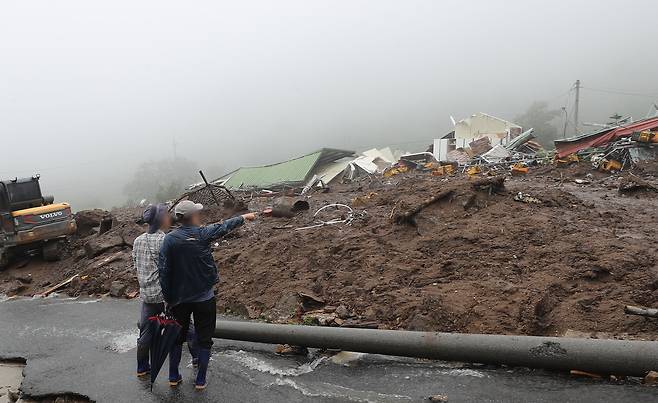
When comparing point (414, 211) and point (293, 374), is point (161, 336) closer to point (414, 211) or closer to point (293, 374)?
point (293, 374)

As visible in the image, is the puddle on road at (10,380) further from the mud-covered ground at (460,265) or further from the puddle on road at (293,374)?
the mud-covered ground at (460,265)

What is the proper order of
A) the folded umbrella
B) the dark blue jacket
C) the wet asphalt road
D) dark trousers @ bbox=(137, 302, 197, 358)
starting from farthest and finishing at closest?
dark trousers @ bbox=(137, 302, 197, 358) < the folded umbrella < the dark blue jacket < the wet asphalt road

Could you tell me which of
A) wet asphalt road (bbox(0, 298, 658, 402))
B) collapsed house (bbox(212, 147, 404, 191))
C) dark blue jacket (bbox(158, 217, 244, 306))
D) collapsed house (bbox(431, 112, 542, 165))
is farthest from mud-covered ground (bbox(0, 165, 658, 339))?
collapsed house (bbox(212, 147, 404, 191))

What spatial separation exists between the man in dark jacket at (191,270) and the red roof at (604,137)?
1650 centimetres

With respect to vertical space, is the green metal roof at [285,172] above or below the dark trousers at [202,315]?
below

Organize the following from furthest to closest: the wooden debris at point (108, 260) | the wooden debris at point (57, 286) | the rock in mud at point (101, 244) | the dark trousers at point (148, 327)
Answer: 1. the rock in mud at point (101, 244)
2. the wooden debris at point (108, 260)
3. the wooden debris at point (57, 286)
4. the dark trousers at point (148, 327)

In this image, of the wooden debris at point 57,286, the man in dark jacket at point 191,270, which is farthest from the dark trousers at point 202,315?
the wooden debris at point 57,286

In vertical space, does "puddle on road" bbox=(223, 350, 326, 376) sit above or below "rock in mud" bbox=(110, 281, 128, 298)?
above

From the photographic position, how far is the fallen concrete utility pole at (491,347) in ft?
12.3

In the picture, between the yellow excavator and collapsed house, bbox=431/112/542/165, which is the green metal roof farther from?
the yellow excavator

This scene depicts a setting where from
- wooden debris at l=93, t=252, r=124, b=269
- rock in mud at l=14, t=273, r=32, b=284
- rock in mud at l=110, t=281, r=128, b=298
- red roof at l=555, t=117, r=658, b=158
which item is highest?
red roof at l=555, t=117, r=658, b=158

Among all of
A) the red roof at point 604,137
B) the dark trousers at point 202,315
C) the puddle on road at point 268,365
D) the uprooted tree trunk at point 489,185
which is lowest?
the puddle on road at point 268,365

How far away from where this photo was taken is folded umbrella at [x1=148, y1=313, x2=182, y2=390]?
4.64 meters

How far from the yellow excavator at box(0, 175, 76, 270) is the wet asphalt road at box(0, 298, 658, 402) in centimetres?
715
